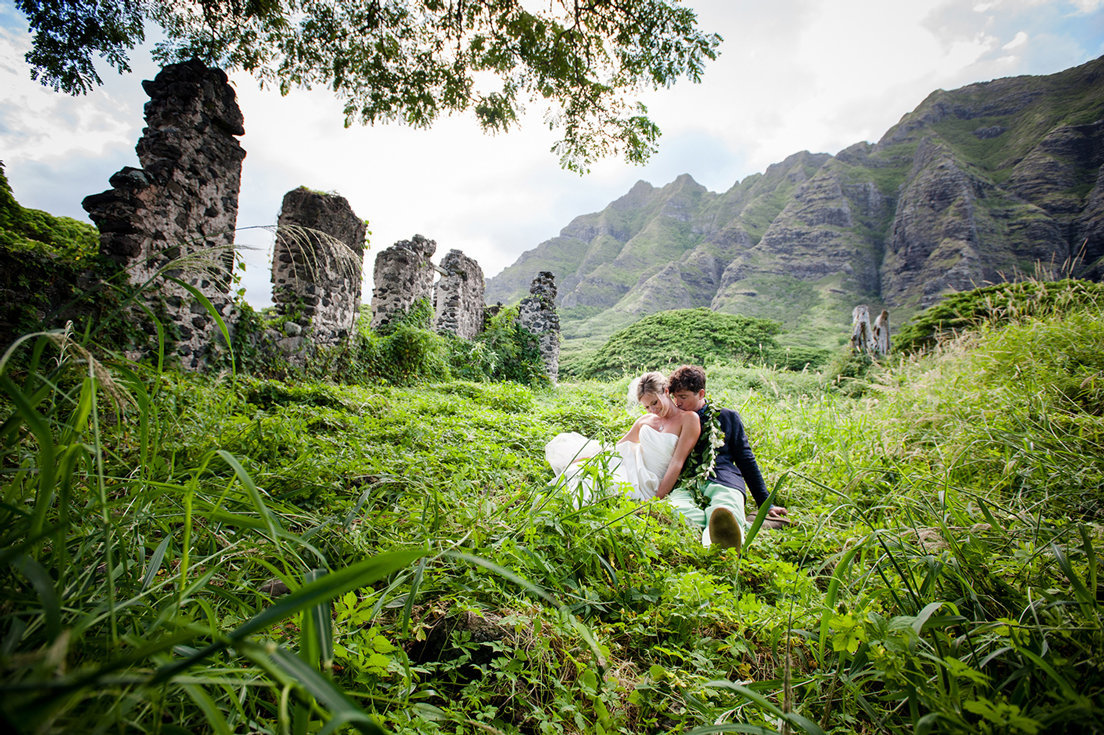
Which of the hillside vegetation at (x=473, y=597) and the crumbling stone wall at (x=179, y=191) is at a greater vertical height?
the crumbling stone wall at (x=179, y=191)

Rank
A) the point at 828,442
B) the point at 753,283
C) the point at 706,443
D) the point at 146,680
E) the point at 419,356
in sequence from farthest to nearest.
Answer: the point at 753,283
the point at 419,356
the point at 828,442
the point at 706,443
the point at 146,680

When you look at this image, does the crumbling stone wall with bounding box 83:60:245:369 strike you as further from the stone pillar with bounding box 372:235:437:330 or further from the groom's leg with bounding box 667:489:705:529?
the groom's leg with bounding box 667:489:705:529

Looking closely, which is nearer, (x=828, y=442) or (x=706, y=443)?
(x=706, y=443)

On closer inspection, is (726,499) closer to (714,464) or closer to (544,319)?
(714,464)

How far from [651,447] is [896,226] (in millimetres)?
64105

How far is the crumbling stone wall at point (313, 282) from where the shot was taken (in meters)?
6.57

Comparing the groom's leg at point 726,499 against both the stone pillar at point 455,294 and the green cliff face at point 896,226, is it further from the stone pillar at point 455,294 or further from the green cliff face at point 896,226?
the green cliff face at point 896,226

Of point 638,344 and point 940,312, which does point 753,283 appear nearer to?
point 638,344

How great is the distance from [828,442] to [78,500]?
5100 millimetres

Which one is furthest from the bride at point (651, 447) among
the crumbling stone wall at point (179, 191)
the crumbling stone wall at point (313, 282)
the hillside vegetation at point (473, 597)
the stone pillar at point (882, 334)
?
the stone pillar at point (882, 334)

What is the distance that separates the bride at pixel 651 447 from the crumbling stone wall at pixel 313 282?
4680 mm

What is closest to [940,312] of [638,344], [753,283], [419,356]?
[419,356]

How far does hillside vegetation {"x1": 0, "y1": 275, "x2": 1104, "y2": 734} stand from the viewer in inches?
26.0

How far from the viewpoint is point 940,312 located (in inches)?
350
